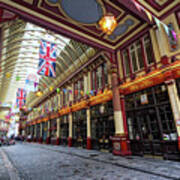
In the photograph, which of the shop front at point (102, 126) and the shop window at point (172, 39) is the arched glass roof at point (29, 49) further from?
the shop window at point (172, 39)

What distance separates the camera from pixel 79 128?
15.5m

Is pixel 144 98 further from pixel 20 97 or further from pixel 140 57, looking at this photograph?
pixel 20 97

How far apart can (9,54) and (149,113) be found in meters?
17.4

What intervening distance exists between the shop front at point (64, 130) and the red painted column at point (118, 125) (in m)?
9.59

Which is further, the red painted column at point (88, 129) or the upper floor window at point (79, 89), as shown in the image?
the upper floor window at point (79, 89)

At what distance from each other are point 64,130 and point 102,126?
26.9ft

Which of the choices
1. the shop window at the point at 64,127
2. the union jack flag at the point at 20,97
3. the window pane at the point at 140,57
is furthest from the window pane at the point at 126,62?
the union jack flag at the point at 20,97

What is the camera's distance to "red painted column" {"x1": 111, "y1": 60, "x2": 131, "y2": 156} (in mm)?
9266

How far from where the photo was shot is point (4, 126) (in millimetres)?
59812

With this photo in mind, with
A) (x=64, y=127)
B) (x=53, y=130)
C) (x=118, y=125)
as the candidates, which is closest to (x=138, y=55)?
(x=118, y=125)

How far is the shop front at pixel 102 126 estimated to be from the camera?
1136cm

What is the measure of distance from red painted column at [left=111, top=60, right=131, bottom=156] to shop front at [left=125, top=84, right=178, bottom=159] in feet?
1.28

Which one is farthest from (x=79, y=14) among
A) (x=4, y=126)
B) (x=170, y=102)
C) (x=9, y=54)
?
(x=4, y=126)

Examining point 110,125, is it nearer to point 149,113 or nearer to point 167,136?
point 149,113
